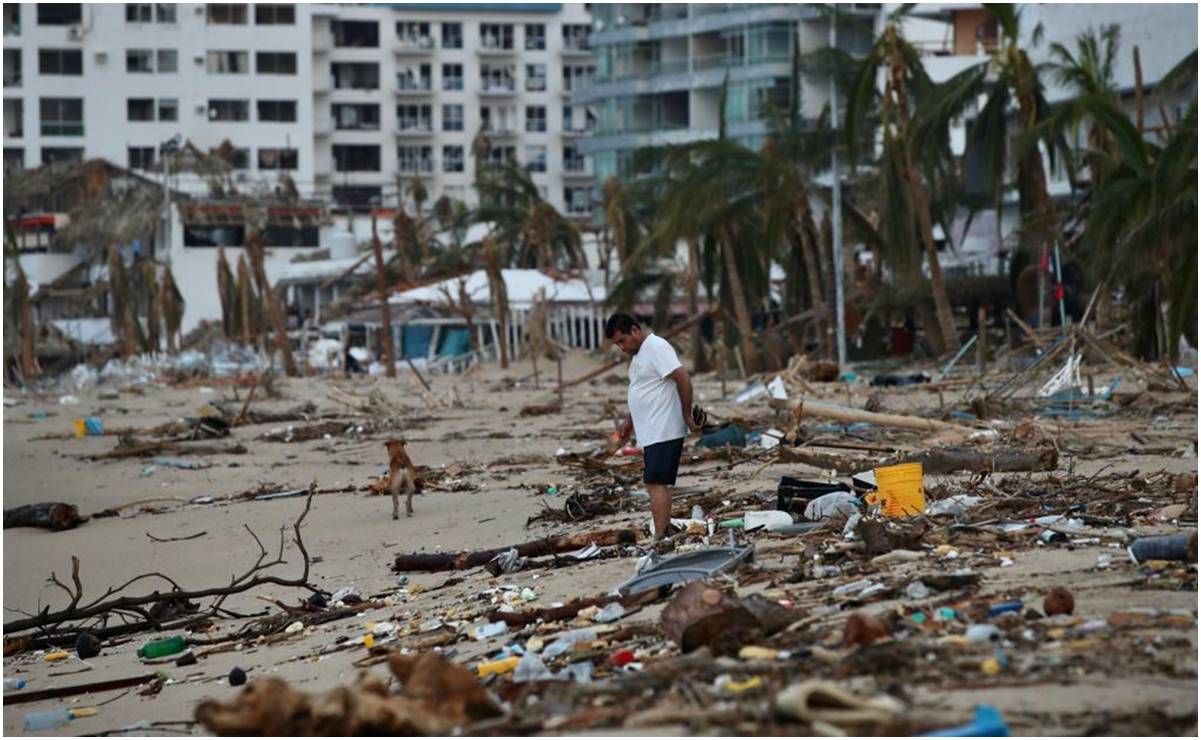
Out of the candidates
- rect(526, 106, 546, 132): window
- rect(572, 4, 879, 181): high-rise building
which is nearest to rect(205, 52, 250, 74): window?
rect(526, 106, 546, 132): window

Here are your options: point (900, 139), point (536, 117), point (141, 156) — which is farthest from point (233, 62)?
point (900, 139)

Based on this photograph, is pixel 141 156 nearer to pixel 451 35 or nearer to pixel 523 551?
pixel 451 35

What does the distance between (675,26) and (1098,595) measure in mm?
63593

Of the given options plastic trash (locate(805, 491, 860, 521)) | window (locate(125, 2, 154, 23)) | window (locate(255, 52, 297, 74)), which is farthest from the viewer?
window (locate(255, 52, 297, 74))

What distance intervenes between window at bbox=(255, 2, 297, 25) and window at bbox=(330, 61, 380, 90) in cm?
823

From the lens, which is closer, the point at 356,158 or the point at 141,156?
the point at 141,156

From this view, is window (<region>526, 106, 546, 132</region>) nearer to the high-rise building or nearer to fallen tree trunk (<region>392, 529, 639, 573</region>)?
the high-rise building

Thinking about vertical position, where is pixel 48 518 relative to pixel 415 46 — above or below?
below

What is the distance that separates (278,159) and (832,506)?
7338 cm

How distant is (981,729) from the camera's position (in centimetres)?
481

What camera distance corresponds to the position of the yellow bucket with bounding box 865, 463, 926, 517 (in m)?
9.69

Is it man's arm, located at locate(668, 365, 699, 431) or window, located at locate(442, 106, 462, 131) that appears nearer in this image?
man's arm, located at locate(668, 365, 699, 431)

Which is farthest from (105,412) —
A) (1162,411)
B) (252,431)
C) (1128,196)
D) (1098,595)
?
(1098,595)

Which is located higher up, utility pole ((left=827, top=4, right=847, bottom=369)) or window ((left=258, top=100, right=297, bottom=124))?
window ((left=258, top=100, right=297, bottom=124))
